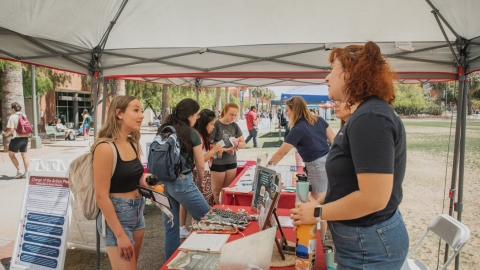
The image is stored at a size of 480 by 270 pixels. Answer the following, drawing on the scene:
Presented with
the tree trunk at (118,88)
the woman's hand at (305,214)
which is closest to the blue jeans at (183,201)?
the woman's hand at (305,214)

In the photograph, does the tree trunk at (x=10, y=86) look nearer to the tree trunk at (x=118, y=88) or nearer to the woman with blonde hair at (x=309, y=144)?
the tree trunk at (x=118, y=88)

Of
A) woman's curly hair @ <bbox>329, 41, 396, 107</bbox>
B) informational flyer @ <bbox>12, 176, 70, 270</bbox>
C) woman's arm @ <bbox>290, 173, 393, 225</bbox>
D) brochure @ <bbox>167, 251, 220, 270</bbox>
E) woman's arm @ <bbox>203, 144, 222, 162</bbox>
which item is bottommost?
informational flyer @ <bbox>12, 176, 70, 270</bbox>

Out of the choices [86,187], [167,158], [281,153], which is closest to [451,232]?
[281,153]

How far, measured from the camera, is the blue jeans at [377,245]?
1166 millimetres

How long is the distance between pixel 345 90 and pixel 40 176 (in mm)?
2848

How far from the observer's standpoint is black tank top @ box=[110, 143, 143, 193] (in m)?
2.01

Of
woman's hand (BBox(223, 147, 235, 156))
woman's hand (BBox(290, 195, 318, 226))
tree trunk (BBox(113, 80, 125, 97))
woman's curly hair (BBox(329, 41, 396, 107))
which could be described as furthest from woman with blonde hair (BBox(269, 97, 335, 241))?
tree trunk (BBox(113, 80, 125, 97))

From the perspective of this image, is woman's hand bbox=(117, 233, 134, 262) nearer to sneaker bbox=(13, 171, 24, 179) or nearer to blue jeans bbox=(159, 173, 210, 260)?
blue jeans bbox=(159, 173, 210, 260)

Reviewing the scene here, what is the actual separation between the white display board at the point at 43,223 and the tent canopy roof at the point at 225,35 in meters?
1.29

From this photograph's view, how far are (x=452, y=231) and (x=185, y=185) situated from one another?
6.08ft

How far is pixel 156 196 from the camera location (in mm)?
2074

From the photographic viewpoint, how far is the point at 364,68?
113cm

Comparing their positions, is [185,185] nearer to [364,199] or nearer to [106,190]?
[106,190]

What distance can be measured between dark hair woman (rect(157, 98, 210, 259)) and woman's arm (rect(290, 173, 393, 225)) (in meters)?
1.63
